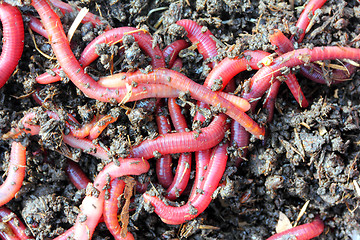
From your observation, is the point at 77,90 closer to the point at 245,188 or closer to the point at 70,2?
the point at 70,2

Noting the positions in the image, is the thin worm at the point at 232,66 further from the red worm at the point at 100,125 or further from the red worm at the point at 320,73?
the red worm at the point at 100,125

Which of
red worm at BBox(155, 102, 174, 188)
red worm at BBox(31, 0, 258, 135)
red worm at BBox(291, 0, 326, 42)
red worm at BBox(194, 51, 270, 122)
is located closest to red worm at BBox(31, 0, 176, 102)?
red worm at BBox(31, 0, 258, 135)

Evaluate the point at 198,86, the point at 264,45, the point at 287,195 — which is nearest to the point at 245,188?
the point at 287,195

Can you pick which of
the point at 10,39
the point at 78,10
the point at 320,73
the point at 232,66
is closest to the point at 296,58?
the point at 320,73

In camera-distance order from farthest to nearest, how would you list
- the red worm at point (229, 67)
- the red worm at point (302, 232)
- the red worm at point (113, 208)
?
the red worm at point (302, 232)
the red worm at point (229, 67)
the red worm at point (113, 208)

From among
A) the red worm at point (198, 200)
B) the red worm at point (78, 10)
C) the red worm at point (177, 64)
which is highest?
the red worm at point (78, 10)

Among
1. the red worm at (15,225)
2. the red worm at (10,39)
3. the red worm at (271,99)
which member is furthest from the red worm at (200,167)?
the red worm at (10,39)
